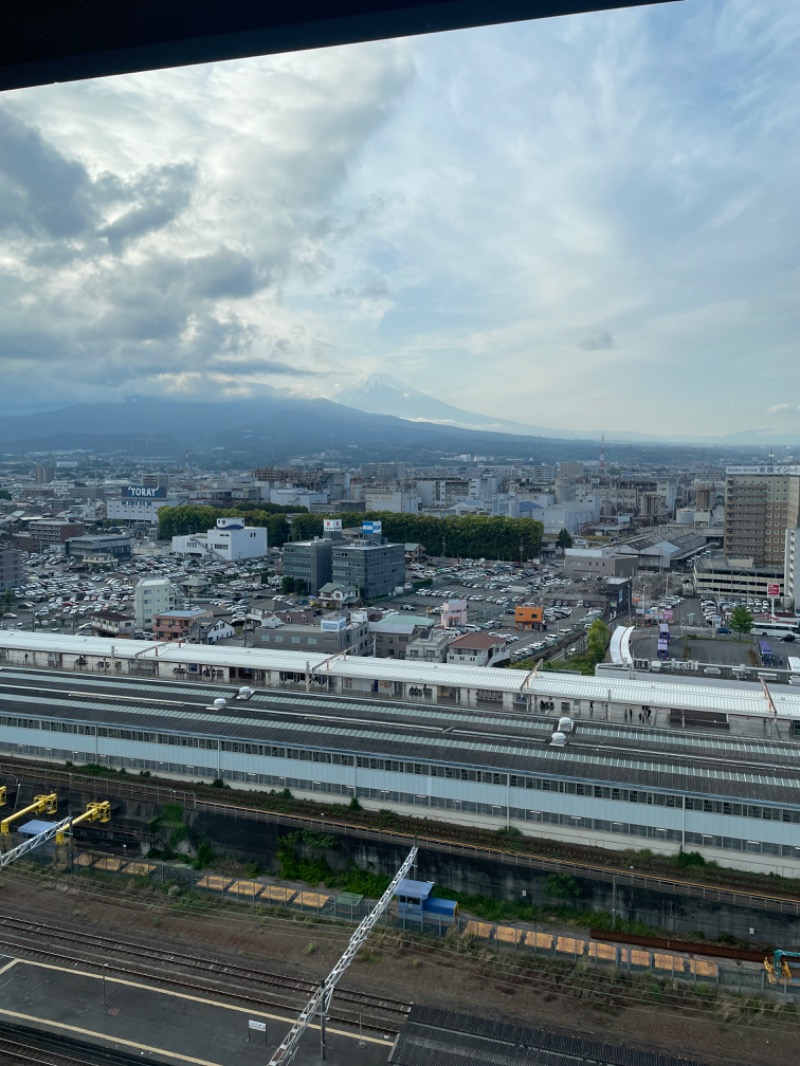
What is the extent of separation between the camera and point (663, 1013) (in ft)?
13.6

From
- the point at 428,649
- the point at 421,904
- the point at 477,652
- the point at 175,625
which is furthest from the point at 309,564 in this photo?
the point at 421,904

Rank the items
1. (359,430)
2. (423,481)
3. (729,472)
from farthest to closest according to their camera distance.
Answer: (359,430) → (423,481) → (729,472)

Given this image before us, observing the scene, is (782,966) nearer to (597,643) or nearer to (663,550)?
(597,643)

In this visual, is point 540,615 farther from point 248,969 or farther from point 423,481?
point 423,481

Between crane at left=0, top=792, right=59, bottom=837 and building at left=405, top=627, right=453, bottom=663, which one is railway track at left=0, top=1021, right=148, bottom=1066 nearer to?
crane at left=0, top=792, right=59, bottom=837

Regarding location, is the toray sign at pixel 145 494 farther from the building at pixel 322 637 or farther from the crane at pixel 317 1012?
the crane at pixel 317 1012

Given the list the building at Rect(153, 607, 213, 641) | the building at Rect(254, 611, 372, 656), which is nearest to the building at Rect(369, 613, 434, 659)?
the building at Rect(254, 611, 372, 656)

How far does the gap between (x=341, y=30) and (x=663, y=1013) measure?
4.74 metres

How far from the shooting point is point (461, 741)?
6.39 m

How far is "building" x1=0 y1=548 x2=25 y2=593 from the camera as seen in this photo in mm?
17562

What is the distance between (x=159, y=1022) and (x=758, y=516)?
17.7 m

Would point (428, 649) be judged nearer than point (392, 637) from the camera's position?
Yes

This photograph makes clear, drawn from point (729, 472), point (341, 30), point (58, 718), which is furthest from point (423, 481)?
point (341, 30)

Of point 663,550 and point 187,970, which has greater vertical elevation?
point 663,550
